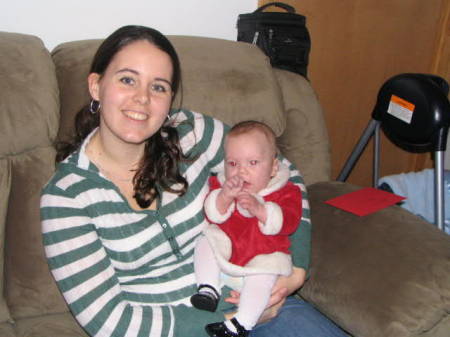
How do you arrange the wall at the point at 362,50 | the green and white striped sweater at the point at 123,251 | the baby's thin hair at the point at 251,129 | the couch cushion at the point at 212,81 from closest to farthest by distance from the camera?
the green and white striped sweater at the point at 123,251, the baby's thin hair at the point at 251,129, the couch cushion at the point at 212,81, the wall at the point at 362,50

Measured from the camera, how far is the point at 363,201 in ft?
5.02

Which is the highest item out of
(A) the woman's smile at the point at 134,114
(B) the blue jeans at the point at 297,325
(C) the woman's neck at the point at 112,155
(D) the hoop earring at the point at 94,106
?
(A) the woman's smile at the point at 134,114

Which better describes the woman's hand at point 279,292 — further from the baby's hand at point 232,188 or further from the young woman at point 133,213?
the baby's hand at point 232,188

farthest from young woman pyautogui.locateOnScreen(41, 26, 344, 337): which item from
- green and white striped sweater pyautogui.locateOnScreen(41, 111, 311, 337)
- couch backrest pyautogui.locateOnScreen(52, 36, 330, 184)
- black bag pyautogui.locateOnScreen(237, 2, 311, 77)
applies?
black bag pyautogui.locateOnScreen(237, 2, 311, 77)

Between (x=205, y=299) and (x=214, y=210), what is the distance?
22 centimetres

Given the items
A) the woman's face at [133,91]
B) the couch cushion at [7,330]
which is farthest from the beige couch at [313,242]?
the woman's face at [133,91]

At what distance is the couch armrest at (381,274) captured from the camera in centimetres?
→ 118

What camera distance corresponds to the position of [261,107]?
5.16ft

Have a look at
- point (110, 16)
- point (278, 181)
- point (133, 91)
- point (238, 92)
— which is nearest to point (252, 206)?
point (278, 181)

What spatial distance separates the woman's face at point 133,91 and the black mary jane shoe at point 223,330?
496 mm

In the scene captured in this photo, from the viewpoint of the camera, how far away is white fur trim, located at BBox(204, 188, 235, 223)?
3.95 ft

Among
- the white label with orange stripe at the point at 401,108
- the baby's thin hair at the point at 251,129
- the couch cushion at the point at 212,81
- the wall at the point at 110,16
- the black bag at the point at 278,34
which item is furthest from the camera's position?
the black bag at the point at 278,34

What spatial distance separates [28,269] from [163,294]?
0.41 metres

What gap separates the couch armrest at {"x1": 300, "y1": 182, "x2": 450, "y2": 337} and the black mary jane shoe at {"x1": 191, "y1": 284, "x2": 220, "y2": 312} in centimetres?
37
